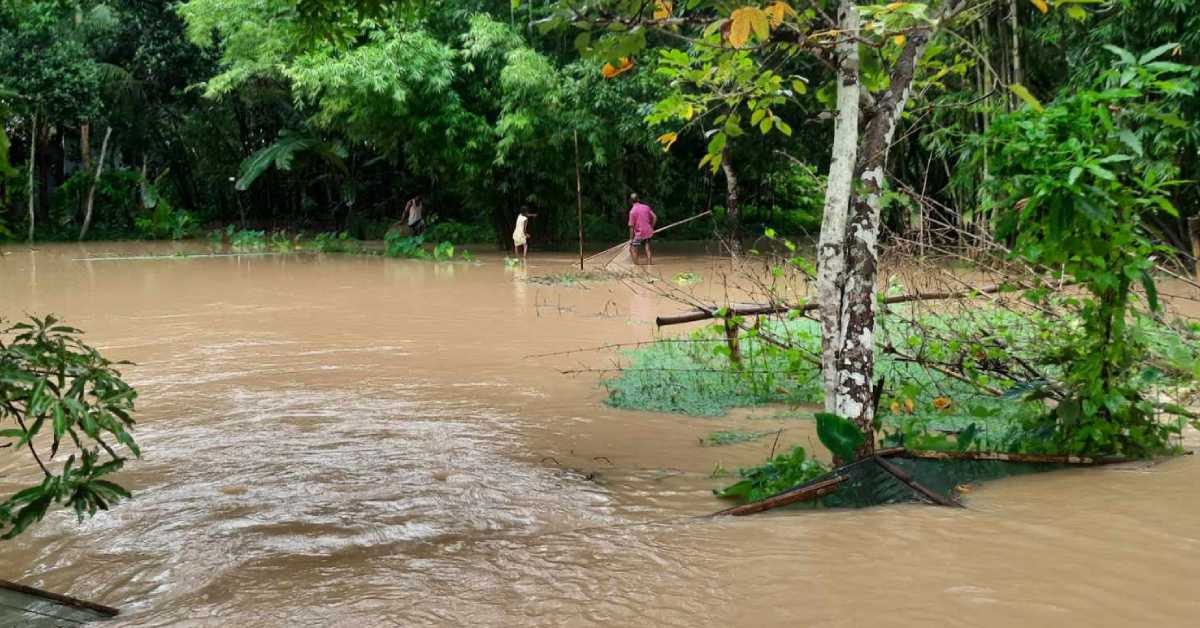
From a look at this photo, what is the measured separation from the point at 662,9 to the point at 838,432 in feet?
6.68

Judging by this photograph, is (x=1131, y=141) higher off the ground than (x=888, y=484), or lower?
higher

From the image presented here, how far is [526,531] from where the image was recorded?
14.6 ft

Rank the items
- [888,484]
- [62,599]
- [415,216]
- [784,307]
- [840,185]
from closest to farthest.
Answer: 1. [62,599]
2. [888,484]
3. [840,185]
4. [784,307]
5. [415,216]

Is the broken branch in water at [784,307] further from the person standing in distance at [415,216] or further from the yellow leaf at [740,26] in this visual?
the person standing in distance at [415,216]

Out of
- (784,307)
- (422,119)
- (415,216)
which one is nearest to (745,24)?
(784,307)

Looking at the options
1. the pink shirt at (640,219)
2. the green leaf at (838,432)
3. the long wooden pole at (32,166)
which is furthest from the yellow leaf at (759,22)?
the long wooden pole at (32,166)

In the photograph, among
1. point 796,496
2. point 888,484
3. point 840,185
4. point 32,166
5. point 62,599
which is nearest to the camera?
point 62,599

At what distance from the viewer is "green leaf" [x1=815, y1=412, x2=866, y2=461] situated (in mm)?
4363

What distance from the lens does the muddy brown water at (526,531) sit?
3.50m

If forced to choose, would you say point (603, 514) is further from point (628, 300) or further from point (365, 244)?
point (365, 244)

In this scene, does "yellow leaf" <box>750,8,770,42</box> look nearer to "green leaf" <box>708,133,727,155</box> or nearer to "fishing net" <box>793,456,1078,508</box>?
"green leaf" <box>708,133,727,155</box>

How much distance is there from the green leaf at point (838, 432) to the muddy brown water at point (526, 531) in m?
0.30

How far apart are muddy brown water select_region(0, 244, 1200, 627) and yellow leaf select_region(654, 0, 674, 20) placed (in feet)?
7.47

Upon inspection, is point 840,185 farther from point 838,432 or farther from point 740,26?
point 740,26
